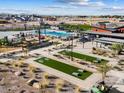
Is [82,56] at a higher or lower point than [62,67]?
higher

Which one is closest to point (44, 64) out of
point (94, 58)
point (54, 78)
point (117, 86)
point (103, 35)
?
point (54, 78)

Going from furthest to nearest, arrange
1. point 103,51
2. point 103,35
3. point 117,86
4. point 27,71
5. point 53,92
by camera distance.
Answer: point 103,35
point 103,51
point 27,71
point 117,86
point 53,92

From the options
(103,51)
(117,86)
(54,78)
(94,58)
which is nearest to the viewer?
(117,86)

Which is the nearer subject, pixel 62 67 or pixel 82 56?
pixel 62 67

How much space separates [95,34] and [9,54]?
43097 millimetres

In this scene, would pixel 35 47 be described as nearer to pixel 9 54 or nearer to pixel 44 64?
pixel 9 54

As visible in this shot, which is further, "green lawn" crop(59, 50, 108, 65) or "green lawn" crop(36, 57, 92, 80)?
"green lawn" crop(59, 50, 108, 65)

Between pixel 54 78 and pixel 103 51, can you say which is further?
pixel 103 51

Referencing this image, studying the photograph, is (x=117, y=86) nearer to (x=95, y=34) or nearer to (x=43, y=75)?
(x=43, y=75)

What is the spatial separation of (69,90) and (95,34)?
57871 mm

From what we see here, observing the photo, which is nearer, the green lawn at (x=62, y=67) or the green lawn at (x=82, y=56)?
the green lawn at (x=62, y=67)

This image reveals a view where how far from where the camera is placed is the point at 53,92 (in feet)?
117

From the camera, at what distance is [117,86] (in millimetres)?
39219

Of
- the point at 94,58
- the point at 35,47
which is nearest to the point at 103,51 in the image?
the point at 94,58
